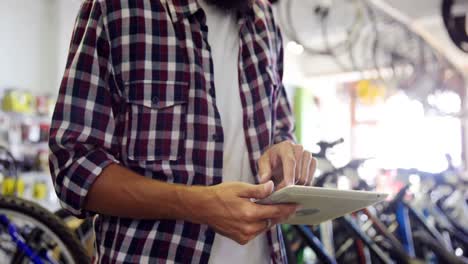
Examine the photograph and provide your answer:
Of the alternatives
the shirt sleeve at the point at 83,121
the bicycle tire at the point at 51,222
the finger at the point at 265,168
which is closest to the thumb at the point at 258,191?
the finger at the point at 265,168

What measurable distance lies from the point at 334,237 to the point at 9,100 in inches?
111

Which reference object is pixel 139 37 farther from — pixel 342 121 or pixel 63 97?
pixel 342 121

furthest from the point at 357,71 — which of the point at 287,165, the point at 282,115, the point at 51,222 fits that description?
the point at 287,165

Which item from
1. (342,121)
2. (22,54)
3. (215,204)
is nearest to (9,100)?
(22,54)

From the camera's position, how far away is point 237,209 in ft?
2.21

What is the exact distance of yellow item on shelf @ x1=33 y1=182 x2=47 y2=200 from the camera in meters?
4.18

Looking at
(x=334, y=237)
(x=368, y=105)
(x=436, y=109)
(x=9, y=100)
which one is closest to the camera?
(x=334, y=237)

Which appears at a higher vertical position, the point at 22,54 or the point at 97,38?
the point at 97,38

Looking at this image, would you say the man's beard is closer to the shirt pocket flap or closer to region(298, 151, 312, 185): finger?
the shirt pocket flap

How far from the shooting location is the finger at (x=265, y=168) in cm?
78

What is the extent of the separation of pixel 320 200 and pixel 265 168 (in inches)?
4.9

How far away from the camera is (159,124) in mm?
820

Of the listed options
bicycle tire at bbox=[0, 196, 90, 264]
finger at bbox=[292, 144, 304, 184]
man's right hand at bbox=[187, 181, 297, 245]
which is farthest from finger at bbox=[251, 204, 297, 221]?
bicycle tire at bbox=[0, 196, 90, 264]

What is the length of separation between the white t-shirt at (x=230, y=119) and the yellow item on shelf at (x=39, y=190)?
12.0 feet
